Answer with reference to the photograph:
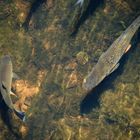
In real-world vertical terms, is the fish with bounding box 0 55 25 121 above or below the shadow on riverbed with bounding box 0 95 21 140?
above

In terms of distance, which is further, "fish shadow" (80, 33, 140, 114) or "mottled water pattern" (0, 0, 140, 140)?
"fish shadow" (80, 33, 140, 114)

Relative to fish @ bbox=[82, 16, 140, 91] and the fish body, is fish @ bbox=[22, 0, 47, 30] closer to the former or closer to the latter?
the fish body

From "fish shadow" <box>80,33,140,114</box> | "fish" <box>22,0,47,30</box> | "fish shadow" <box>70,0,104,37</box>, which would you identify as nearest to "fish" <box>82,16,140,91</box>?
"fish shadow" <box>80,33,140,114</box>

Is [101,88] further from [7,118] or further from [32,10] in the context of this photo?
[32,10]

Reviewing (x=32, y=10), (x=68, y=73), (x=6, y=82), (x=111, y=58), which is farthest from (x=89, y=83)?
(x=32, y=10)

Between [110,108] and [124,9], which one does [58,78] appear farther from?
[124,9]

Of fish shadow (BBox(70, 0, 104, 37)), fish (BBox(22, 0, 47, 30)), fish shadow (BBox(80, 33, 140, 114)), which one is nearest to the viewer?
fish shadow (BBox(80, 33, 140, 114))

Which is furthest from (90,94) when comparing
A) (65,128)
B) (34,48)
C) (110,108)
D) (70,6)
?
(70,6)
